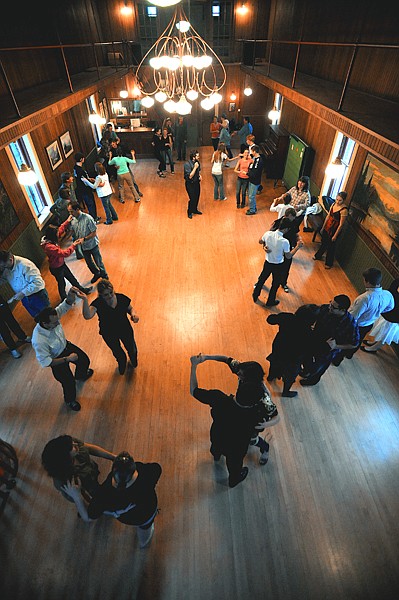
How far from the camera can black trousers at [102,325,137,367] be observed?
3578 millimetres

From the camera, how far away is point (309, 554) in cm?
263

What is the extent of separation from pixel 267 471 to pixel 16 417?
2964 mm

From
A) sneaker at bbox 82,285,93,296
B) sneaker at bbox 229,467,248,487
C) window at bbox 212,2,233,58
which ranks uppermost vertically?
window at bbox 212,2,233,58

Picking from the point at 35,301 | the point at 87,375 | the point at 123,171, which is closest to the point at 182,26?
the point at 123,171

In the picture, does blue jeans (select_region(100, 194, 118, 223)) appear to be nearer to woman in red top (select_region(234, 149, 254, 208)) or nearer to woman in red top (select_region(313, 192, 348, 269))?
woman in red top (select_region(234, 149, 254, 208))

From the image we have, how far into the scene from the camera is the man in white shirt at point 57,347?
2.85 metres

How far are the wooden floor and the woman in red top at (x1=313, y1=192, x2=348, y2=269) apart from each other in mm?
966

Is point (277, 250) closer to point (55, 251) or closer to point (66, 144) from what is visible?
point (55, 251)

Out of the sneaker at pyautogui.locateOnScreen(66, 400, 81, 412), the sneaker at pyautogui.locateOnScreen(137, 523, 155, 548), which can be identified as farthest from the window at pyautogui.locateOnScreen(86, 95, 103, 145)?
the sneaker at pyautogui.locateOnScreen(137, 523, 155, 548)

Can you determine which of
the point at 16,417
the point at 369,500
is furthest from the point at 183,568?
the point at 16,417

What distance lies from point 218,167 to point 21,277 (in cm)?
560

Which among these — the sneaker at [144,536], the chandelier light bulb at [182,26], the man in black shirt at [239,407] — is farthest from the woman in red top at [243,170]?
the sneaker at [144,536]

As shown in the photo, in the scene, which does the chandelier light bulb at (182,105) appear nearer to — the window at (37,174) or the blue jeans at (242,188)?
the blue jeans at (242,188)

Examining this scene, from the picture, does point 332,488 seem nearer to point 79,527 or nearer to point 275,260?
point 79,527
